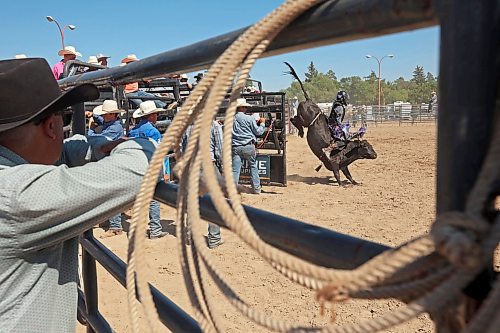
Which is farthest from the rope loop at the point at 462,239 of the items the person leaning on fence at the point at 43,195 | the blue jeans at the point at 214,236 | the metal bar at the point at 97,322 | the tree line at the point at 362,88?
the tree line at the point at 362,88

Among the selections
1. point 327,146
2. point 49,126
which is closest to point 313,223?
point 327,146

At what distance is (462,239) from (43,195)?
2.82 ft

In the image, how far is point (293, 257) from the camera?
1.89 ft

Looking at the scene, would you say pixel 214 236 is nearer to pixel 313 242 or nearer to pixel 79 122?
pixel 79 122

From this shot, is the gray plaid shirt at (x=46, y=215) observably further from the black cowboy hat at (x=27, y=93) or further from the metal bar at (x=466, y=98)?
the metal bar at (x=466, y=98)

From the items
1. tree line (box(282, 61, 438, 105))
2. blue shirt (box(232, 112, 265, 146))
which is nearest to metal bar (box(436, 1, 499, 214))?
blue shirt (box(232, 112, 265, 146))

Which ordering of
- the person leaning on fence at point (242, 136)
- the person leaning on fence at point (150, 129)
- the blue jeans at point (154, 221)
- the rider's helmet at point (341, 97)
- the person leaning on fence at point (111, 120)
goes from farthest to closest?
the rider's helmet at point (341, 97), the person leaning on fence at point (242, 136), the blue jeans at point (154, 221), the person leaning on fence at point (111, 120), the person leaning on fence at point (150, 129)

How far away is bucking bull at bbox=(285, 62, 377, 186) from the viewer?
30.6ft

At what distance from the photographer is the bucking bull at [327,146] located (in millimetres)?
9336

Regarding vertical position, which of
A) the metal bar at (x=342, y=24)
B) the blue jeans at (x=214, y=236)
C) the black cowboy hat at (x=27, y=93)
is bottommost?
the blue jeans at (x=214, y=236)

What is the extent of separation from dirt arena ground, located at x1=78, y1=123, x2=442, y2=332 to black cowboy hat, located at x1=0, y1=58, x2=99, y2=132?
700mm

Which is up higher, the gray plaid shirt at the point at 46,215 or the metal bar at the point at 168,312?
the gray plaid shirt at the point at 46,215

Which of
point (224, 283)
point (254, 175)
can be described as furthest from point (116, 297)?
point (254, 175)

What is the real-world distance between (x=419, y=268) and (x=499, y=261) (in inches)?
164
